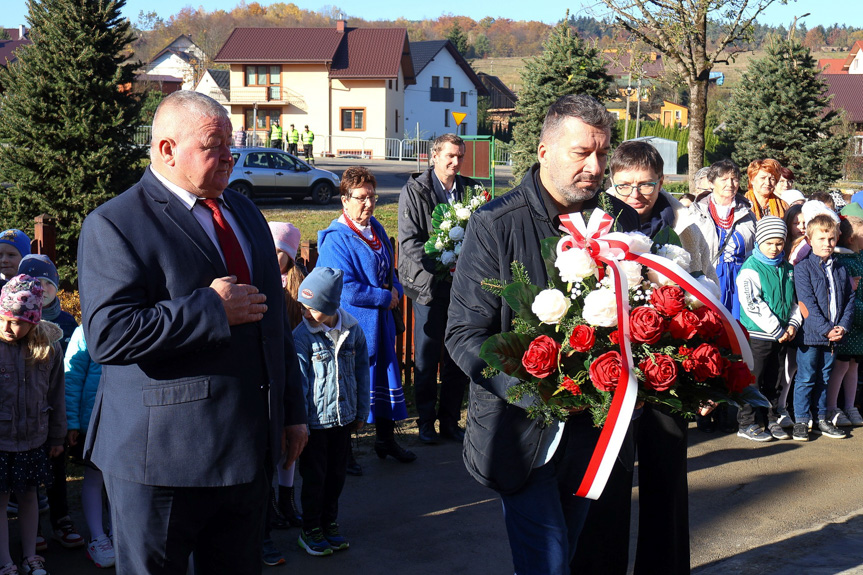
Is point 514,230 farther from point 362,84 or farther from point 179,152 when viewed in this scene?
point 362,84

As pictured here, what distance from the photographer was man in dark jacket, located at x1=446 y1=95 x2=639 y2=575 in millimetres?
3021

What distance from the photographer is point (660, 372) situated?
269 cm

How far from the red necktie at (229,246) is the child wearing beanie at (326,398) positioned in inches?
62.9

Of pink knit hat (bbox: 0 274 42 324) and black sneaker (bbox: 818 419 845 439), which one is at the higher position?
pink knit hat (bbox: 0 274 42 324)

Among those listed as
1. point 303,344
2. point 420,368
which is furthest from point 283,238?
point 420,368

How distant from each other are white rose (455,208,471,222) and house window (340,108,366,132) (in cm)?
4900

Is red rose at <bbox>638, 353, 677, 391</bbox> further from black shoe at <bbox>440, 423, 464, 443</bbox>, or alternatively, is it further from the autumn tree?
the autumn tree

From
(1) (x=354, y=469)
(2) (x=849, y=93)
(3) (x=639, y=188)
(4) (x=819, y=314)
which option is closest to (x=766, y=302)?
(4) (x=819, y=314)

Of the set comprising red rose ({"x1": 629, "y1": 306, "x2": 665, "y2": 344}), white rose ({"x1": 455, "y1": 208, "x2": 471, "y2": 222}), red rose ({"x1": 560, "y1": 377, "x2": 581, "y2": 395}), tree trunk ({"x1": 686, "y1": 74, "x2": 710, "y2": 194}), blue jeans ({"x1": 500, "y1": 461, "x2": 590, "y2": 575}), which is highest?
tree trunk ({"x1": 686, "y1": 74, "x2": 710, "y2": 194})

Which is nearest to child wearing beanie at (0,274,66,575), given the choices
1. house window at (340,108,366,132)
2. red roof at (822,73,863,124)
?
house window at (340,108,366,132)

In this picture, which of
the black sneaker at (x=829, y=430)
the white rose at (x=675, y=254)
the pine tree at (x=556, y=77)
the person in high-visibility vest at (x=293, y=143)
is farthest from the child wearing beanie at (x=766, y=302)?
the person in high-visibility vest at (x=293, y=143)

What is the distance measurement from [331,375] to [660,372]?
239cm

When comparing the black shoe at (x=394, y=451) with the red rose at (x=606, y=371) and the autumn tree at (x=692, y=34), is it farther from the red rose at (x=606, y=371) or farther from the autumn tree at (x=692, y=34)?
the autumn tree at (x=692, y=34)

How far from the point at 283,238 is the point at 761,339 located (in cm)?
408
